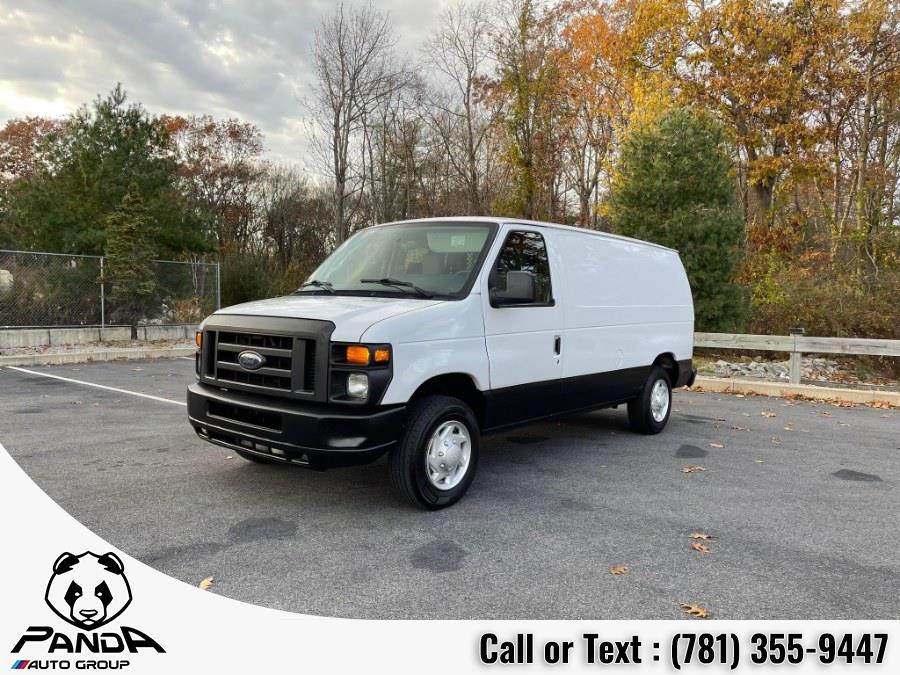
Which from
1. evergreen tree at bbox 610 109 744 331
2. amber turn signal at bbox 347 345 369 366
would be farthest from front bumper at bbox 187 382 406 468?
evergreen tree at bbox 610 109 744 331

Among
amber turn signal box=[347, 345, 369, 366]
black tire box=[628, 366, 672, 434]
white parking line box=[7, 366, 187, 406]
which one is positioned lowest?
white parking line box=[7, 366, 187, 406]

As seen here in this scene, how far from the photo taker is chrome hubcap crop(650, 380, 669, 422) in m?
7.57

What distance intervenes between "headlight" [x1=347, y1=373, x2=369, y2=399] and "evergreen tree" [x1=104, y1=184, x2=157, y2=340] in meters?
14.7

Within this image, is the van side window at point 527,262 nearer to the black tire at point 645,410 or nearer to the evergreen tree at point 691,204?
the black tire at point 645,410

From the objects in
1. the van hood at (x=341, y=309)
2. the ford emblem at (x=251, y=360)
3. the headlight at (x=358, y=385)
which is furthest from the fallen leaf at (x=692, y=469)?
the ford emblem at (x=251, y=360)

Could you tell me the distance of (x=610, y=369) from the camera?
668 centimetres

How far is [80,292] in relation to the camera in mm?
16453

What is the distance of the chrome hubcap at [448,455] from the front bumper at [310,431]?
0.37 metres

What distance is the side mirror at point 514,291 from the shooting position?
199 inches

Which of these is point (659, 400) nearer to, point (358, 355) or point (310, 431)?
point (358, 355)

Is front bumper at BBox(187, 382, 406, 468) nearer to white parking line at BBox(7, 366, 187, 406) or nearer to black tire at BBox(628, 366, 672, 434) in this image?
black tire at BBox(628, 366, 672, 434)

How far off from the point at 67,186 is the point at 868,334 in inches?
842

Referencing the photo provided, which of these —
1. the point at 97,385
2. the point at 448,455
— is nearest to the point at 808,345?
the point at 448,455

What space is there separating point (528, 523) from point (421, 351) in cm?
142
